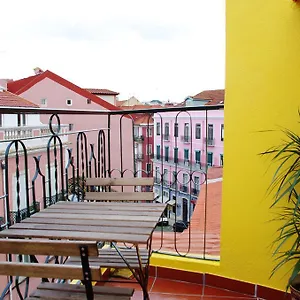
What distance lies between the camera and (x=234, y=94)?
89.0 inches

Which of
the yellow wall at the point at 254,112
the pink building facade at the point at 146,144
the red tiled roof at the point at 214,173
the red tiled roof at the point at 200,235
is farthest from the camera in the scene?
the red tiled roof at the point at 214,173

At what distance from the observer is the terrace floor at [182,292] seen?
2379 millimetres

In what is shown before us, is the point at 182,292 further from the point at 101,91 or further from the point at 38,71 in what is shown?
the point at 38,71

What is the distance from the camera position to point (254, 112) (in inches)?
86.4

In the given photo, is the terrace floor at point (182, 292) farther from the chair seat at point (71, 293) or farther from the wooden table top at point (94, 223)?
the chair seat at point (71, 293)

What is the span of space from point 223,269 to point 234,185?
0.61 m

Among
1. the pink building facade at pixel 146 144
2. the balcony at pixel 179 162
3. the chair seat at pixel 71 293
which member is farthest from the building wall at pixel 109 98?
the chair seat at pixel 71 293

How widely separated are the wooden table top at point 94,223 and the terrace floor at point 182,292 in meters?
0.69

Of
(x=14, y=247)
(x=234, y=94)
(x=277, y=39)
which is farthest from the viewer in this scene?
(x=234, y=94)

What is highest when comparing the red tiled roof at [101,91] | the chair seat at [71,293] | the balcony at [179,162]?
the red tiled roof at [101,91]

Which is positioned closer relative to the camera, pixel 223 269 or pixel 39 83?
pixel 223 269

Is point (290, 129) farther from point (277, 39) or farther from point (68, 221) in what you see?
point (68, 221)

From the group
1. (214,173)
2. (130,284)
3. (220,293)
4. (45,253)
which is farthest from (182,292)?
(214,173)

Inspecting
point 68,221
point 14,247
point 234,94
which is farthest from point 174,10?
point 14,247
